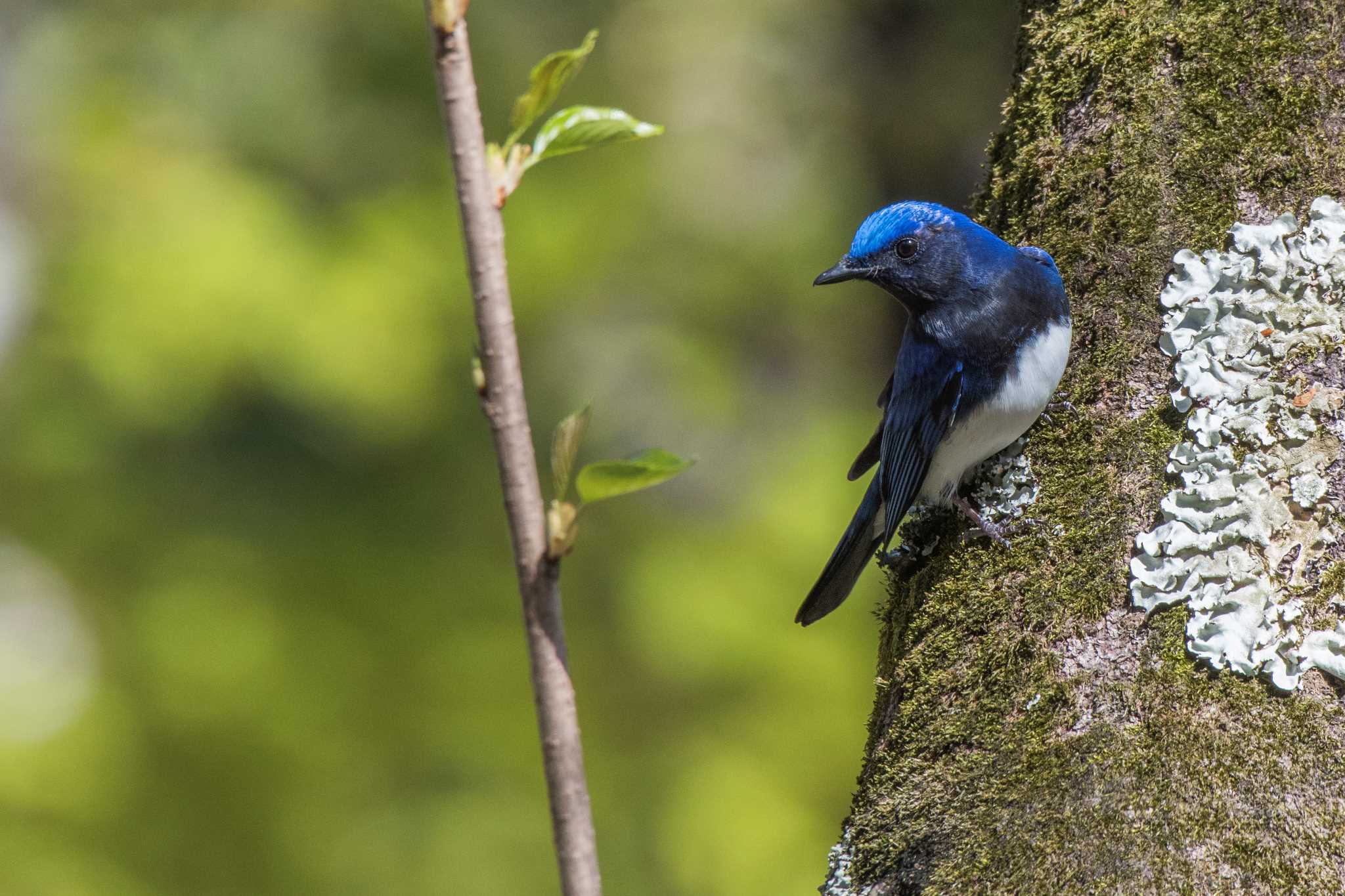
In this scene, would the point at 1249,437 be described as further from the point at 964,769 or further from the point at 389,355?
the point at 389,355

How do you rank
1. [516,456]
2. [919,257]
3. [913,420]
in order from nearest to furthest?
[516,456], [913,420], [919,257]

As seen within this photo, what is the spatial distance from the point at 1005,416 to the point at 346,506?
4.12 metres

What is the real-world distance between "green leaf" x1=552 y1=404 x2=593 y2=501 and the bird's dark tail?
1689mm

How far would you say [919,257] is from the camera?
2549 mm

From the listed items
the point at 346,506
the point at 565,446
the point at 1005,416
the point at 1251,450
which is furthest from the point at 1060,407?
the point at 346,506

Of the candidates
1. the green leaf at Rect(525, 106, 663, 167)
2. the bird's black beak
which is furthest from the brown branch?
the bird's black beak

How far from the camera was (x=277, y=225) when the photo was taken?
5262mm

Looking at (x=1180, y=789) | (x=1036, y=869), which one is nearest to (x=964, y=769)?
(x=1036, y=869)

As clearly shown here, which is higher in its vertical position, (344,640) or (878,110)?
(878,110)

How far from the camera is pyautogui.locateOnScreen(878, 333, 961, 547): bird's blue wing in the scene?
2340mm

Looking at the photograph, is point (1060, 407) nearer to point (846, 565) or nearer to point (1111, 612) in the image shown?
point (1111, 612)

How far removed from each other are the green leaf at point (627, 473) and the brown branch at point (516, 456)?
0.05 metres

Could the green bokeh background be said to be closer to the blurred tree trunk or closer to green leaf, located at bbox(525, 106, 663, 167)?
the blurred tree trunk

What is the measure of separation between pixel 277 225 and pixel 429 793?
291 centimetres
